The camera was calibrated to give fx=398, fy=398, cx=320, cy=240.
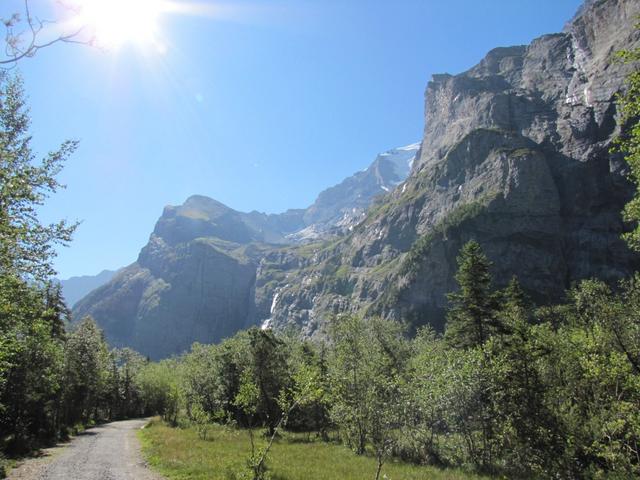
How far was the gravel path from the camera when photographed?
78.6ft

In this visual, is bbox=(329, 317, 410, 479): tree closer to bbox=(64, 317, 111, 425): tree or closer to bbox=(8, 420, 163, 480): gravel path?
bbox=(8, 420, 163, 480): gravel path

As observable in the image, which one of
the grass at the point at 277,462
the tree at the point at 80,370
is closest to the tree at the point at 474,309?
the grass at the point at 277,462

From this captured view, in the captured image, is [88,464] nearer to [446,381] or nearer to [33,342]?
[33,342]

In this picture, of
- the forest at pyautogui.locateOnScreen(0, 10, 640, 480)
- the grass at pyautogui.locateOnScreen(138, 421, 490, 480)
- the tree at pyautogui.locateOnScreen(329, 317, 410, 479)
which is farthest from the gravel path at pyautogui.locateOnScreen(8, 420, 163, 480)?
the tree at pyautogui.locateOnScreen(329, 317, 410, 479)

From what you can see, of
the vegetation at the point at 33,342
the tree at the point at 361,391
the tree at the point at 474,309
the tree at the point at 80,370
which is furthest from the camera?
the tree at the point at 80,370

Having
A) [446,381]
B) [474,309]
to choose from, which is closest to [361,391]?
[446,381]

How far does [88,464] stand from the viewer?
91.5ft

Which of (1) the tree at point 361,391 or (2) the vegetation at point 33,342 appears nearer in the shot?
(2) the vegetation at point 33,342

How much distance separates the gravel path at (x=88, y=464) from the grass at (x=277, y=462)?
4.17 feet

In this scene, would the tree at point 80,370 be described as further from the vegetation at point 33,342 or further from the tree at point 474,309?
the tree at point 474,309

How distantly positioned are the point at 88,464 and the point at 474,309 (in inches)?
1473

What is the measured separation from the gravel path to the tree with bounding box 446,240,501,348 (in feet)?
107

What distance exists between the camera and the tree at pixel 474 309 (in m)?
43.1

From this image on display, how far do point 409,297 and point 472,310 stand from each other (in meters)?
152
